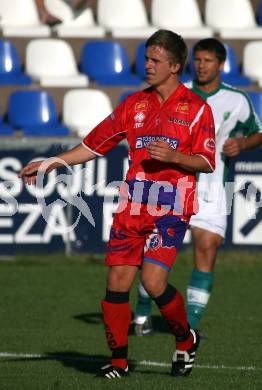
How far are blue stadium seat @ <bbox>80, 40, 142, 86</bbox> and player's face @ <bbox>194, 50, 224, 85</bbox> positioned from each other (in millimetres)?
6554

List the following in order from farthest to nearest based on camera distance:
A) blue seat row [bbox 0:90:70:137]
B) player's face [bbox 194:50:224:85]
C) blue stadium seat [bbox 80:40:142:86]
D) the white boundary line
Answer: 1. blue stadium seat [bbox 80:40:142:86]
2. blue seat row [bbox 0:90:70:137]
3. player's face [bbox 194:50:224:85]
4. the white boundary line

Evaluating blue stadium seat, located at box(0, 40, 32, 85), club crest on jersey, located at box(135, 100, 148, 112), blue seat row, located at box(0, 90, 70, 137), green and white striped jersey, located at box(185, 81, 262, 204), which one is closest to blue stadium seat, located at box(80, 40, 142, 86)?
blue stadium seat, located at box(0, 40, 32, 85)

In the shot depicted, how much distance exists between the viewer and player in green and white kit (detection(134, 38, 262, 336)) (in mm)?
8742

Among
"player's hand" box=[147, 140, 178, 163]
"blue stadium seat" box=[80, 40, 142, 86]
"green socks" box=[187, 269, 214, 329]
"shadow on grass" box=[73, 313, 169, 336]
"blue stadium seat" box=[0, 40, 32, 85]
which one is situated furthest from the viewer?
"blue stadium seat" box=[80, 40, 142, 86]

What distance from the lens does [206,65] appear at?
8852mm

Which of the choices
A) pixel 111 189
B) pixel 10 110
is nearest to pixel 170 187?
pixel 111 189

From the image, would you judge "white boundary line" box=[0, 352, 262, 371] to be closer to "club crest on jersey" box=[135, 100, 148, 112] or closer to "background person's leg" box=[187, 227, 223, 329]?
"background person's leg" box=[187, 227, 223, 329]

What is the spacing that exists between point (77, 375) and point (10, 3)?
1004 cm

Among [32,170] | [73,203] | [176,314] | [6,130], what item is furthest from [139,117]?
[6,130]

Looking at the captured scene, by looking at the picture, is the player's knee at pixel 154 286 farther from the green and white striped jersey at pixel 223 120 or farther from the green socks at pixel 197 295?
the green and white striped jersey at pixel 223 120

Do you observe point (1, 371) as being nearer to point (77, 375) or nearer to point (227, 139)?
point (77, 375)

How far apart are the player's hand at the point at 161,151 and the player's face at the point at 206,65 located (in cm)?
244

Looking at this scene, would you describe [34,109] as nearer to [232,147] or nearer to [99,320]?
[99,320]

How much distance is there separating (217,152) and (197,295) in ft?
3.77
